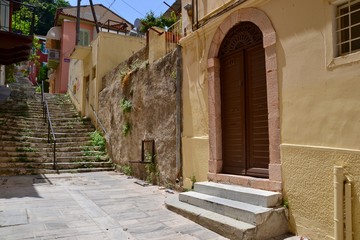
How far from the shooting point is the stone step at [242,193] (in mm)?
4293

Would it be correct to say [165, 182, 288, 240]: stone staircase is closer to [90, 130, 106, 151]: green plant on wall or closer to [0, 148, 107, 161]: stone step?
[0, 148, 107, 161]: stone step

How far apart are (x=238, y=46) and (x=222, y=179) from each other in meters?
2.45

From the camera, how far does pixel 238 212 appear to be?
13.9 feet

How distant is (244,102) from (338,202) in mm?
2340

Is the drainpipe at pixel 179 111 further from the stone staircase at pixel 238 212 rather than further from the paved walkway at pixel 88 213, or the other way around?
the stone staircase at pixel 238 212

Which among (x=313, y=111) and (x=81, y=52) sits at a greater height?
(x=81, y=52)

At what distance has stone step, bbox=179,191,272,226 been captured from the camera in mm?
4000

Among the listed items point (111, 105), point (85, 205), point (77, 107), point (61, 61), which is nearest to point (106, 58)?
point (111, 105)

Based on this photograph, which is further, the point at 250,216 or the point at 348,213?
the point at 250,216

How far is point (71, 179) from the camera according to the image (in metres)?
8.98

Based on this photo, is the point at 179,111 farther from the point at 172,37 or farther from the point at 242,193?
the point at 242,193

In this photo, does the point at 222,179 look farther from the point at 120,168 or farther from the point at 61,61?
the point at 61,61

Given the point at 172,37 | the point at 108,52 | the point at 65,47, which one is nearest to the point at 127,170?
the point at 172,37

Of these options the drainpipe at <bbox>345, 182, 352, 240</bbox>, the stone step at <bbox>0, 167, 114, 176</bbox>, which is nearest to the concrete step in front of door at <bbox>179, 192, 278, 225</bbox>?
the drainpipe at <bbox>345, 182, 352, 240</bbox>
